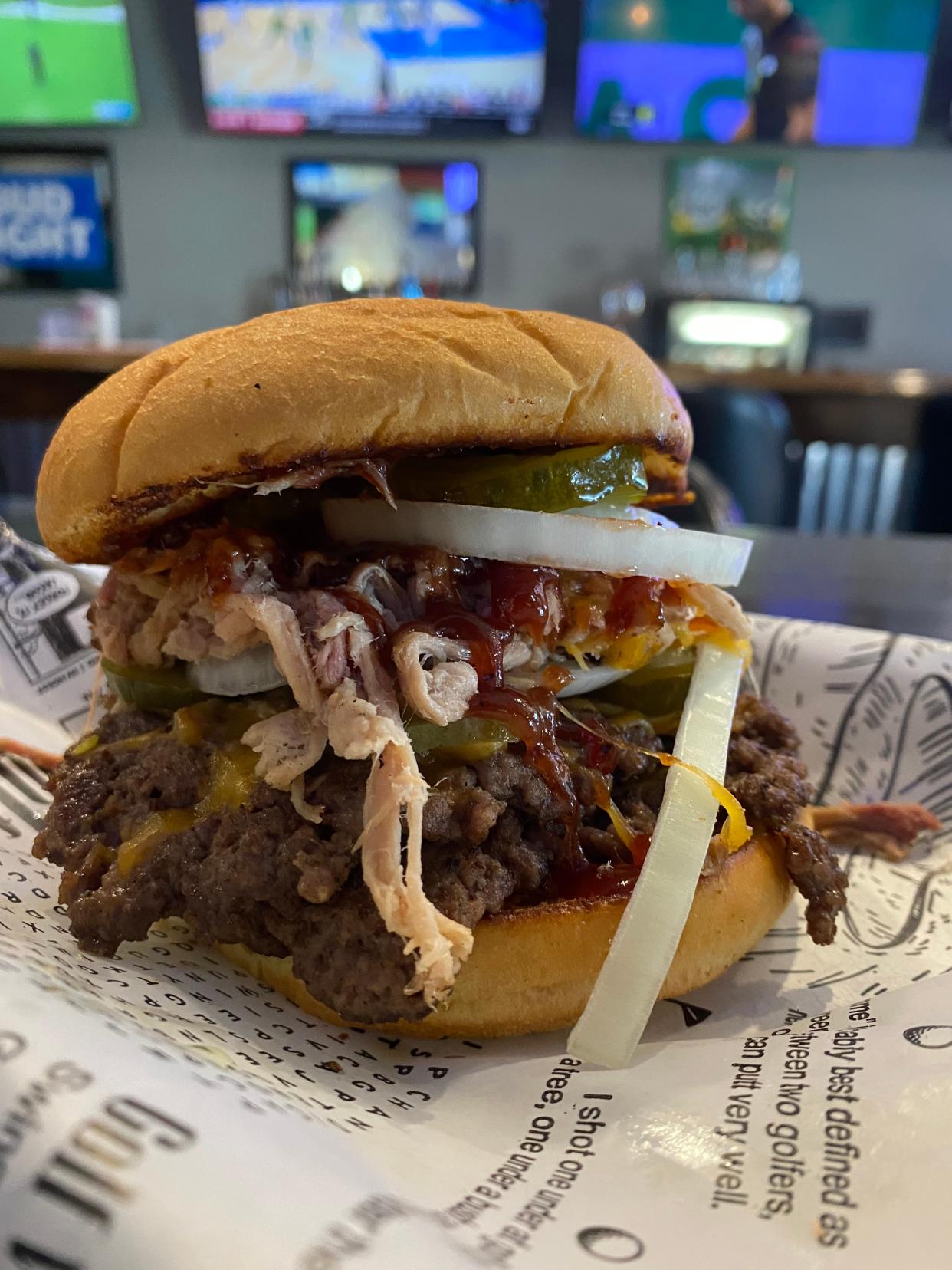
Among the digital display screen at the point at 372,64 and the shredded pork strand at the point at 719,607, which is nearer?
the shredded pork strand at the point at 719,607

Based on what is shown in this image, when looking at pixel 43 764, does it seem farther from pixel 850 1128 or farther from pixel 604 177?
pixel 604 177

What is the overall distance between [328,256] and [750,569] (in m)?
4.96

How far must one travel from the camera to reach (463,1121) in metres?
1.02

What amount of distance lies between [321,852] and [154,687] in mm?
431

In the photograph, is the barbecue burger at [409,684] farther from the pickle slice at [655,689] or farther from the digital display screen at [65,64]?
the digital display screen at [65,64]

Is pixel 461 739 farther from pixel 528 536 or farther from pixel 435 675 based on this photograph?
pixel 528 536

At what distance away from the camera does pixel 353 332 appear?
3.76 feet

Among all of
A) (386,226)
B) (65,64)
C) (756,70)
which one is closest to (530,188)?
(386,226)

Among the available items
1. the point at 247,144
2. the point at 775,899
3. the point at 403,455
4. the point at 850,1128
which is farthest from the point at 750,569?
the point at 247,144

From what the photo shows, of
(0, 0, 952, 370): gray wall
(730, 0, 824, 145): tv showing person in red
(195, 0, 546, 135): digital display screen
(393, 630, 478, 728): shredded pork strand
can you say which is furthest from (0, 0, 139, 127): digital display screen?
(393, 630, 478, 728): shredded pork strand

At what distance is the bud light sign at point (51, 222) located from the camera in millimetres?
6605

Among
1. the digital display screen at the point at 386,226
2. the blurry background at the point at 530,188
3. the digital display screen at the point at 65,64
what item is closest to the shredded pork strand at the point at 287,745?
the blurry background at the point at 530,188

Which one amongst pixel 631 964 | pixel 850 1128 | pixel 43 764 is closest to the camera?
pixel 850 1128

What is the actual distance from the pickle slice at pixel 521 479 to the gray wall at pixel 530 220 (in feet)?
19.6
